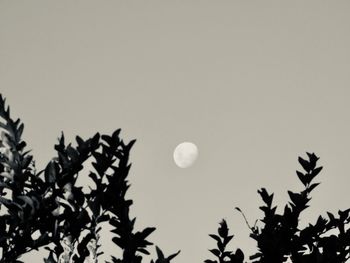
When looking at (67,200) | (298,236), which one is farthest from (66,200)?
(298,236)

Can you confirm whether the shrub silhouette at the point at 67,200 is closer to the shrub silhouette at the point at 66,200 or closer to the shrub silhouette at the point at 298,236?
the shrub silhouette at the point at 66,200

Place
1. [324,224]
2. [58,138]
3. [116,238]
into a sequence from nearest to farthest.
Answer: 1. [116,238]
2. [58,138]
3. [324,224]

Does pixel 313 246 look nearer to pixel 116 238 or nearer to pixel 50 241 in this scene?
pixel 116 238

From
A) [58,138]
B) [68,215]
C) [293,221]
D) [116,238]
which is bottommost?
[116,238]

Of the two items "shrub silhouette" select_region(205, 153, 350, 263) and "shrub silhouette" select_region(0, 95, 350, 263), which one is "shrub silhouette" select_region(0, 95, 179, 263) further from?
"shrub silhouette" select_region(205, 153, 350, 263)

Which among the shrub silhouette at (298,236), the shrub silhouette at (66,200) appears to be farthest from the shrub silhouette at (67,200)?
the shrub silhouette at (298,236)

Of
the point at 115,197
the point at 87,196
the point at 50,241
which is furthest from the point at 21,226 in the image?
the point at 115,197

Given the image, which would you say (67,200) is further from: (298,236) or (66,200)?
(298,236)

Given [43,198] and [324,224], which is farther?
[324,224]

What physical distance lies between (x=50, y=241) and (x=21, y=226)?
237 millimetres

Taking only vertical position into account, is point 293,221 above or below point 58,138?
below

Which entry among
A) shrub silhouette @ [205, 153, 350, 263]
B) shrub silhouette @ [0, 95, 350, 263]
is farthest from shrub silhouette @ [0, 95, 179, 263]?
shrub silhouette @ [205, 153, 350, 263]

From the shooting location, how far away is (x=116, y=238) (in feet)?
8.31

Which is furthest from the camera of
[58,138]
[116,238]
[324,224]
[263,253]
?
[324,224]
